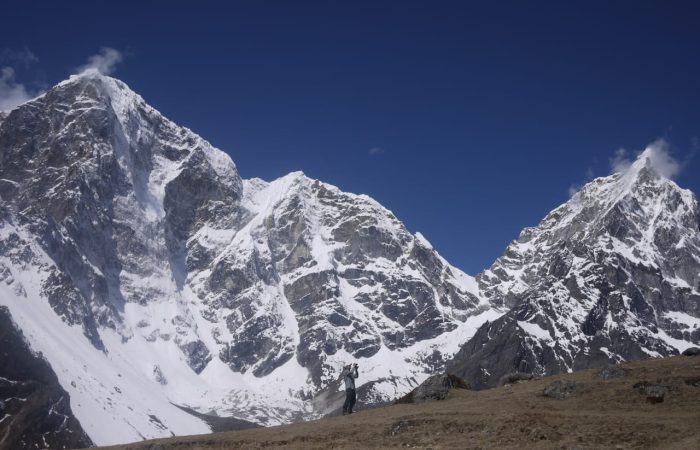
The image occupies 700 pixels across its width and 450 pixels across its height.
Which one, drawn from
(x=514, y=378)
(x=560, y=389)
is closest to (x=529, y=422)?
(x=560, y=389)

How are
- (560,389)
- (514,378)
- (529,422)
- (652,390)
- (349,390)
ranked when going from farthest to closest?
(514,378) < (349,390) < (560,389) < (652,390) < (529,422)

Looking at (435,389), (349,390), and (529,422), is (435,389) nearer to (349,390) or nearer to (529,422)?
(349,390)

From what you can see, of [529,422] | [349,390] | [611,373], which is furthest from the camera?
[349,390]

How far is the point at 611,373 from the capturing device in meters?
46.4

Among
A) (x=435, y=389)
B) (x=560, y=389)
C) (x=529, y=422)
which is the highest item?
(x=435, y=389)

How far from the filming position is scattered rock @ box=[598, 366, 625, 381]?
151ft

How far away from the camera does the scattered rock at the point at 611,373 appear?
46.0m

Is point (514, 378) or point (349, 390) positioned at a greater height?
point (514, 378)

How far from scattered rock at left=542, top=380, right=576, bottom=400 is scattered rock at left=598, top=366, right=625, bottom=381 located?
224cm

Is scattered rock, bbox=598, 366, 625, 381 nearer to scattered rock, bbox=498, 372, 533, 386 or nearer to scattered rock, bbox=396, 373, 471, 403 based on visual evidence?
scattered rock, bbox=498, 372, 533, 386

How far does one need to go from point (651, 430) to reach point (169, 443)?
2664 centimetres

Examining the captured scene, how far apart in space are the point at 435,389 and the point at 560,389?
8.95 m

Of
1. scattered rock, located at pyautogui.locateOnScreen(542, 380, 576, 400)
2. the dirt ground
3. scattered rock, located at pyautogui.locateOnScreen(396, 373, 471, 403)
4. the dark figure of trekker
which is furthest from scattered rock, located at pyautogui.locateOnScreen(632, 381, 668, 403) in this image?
the dark figure of trekker

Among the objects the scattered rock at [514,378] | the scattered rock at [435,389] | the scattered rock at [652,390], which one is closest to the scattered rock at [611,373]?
the scattered rock at [652,390]
